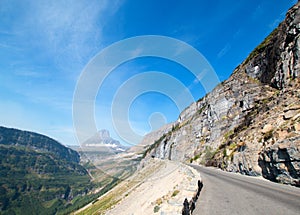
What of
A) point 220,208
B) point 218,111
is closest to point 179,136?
point 218,111

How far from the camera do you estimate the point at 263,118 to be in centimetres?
3309

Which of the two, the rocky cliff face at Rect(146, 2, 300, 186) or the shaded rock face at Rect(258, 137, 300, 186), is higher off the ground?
the rocky cliff face at Rect(146, 2, 300, 186)

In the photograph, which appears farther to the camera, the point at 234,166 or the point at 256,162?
the point at 234,166

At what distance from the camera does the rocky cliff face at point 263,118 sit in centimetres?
1937

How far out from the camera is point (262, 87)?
51625 mm

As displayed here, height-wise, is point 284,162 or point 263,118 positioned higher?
point 263,118

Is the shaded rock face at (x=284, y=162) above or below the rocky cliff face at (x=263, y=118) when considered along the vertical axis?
below

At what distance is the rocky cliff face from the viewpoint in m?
19.4

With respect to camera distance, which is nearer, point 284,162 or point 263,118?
point 284,162

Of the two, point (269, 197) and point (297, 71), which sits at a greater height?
point (297, 71)

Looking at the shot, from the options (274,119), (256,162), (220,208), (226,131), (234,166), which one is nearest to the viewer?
(220,208)

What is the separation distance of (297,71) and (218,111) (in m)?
35.4

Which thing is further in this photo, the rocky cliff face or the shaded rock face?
the rocky cliff face

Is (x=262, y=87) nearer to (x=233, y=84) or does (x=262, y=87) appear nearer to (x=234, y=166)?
(x=233, y=84)
